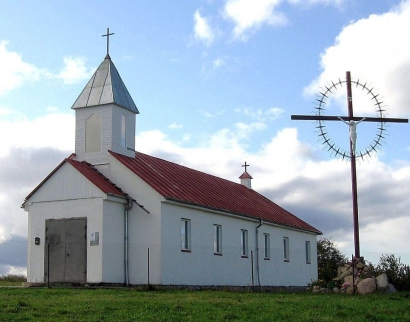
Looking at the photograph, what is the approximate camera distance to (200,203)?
30.4m

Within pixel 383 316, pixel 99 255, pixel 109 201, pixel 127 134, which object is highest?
pixel 127 134

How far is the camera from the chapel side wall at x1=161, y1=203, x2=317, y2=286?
28.5m

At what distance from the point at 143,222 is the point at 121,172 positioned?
2450 millimetres

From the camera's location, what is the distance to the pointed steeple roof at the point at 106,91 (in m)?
30.5

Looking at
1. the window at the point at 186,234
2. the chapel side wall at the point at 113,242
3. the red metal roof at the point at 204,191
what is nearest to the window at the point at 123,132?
the red metal roof at the point at 204,191

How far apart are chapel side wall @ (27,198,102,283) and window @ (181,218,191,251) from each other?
3.87 m

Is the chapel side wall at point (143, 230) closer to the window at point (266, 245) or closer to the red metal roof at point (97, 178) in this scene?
the red metal roof at point (97, 178)

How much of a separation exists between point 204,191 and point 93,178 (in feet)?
23.9

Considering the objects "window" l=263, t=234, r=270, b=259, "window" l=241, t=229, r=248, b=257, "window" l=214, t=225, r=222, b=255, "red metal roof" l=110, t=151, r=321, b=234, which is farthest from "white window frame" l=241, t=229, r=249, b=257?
"window" l=214, t=225, r=222, b=255

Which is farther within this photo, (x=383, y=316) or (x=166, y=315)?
(x=383, y=316)

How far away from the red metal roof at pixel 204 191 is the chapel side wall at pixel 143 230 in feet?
1.42

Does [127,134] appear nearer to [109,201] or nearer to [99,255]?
[109,201]

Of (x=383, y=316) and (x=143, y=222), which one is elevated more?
(x=143, y=222)

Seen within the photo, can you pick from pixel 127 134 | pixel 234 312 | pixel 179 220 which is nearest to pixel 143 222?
pixel 179 220
